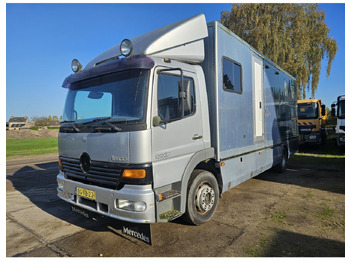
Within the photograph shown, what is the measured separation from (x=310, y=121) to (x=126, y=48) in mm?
14010

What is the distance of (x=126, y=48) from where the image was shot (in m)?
3.48

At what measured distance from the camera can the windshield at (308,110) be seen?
559 inches

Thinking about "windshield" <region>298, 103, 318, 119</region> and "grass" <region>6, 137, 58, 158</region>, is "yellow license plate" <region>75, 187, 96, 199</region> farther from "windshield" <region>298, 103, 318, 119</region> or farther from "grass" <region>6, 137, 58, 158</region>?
"grass" <region>6, 137, 58, 158</region>

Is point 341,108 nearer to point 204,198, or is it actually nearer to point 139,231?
point 204,198

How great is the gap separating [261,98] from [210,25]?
2.81 metres

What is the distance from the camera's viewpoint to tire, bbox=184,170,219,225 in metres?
3.72

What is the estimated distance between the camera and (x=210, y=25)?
14.1ft

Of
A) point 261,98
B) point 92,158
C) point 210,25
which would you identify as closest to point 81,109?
point 92,158

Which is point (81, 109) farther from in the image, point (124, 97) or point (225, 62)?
point (225, 62)

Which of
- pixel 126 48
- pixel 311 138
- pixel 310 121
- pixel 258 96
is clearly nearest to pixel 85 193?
pixel 126 48

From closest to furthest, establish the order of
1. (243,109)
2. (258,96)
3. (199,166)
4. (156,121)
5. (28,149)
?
(156,121), (199,166), (243,109), (258,96), (28,149)

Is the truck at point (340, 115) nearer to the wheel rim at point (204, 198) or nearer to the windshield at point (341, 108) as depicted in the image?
the windshield at point (341, 108)

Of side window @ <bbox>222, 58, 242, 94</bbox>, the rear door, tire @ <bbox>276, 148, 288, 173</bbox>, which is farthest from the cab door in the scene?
tire @ <bbox>276, 148, 288, 173</bbox>

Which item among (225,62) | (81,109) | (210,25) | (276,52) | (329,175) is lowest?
(329,175)
